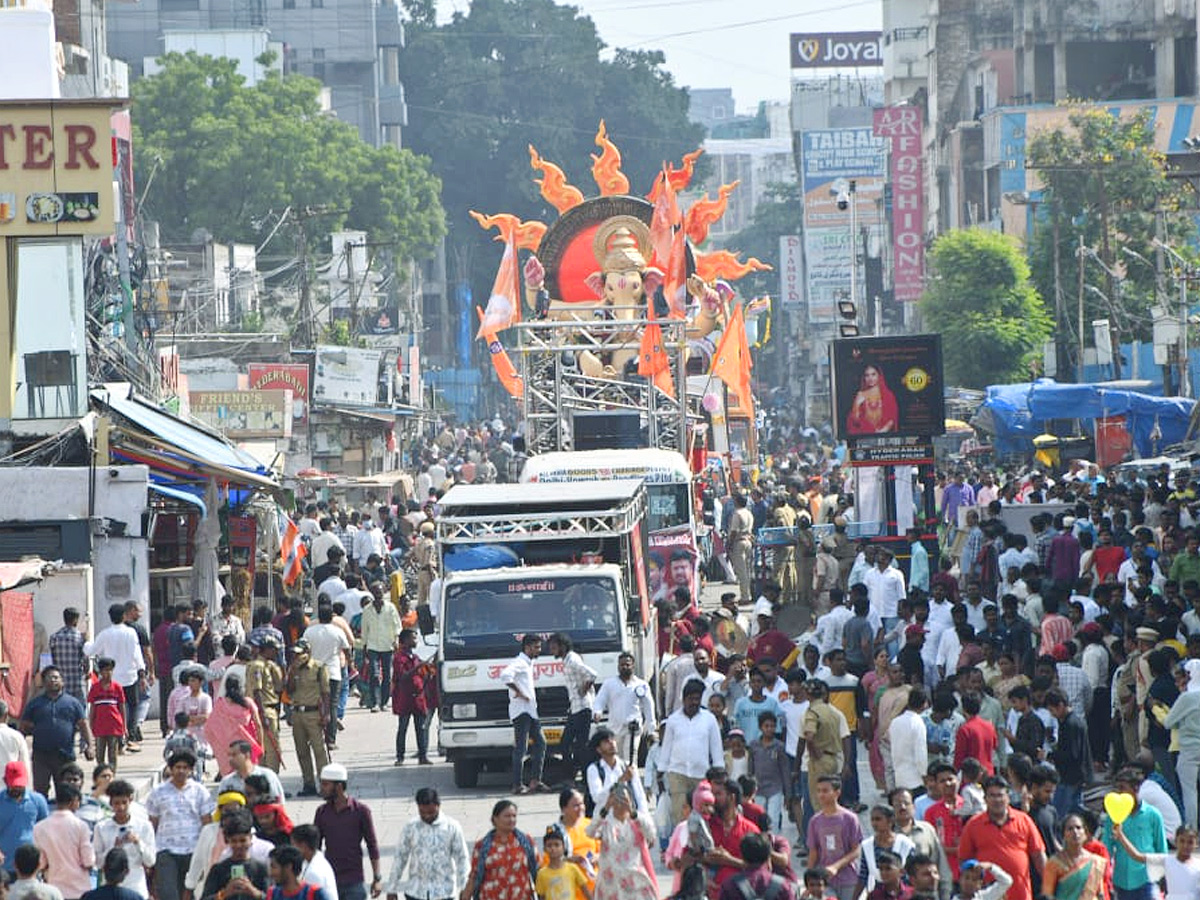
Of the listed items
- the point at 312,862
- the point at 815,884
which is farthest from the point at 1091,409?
the point at 312,862

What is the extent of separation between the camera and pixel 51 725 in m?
17.2

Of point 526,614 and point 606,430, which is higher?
point 606,430

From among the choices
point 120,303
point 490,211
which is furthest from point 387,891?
point 490,211

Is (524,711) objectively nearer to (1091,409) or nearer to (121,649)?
(121,649)

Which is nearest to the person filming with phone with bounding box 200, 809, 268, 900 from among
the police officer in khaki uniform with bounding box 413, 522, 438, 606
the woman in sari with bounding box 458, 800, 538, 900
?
the woman in sari with bounding box 458, 800, 538, 900

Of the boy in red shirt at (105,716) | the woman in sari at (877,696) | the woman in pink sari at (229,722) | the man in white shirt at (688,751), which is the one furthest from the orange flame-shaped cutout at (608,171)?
the man in white shirt at (688,751)

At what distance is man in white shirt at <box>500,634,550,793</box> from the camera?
59.4 ft

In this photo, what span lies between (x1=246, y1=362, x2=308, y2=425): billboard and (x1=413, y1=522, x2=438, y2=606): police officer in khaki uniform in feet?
56.5

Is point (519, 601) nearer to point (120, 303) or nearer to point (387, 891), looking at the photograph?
point (387, 891)

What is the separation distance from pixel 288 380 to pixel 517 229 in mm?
6262

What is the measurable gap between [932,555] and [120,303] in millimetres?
11283

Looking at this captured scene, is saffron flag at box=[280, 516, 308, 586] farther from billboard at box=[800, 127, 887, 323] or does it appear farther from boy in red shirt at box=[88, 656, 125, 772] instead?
billboard at box=[800, 127, 887, 323]

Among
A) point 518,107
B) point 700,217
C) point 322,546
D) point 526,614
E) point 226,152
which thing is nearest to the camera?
point 526,614

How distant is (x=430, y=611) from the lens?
21.0 metres
